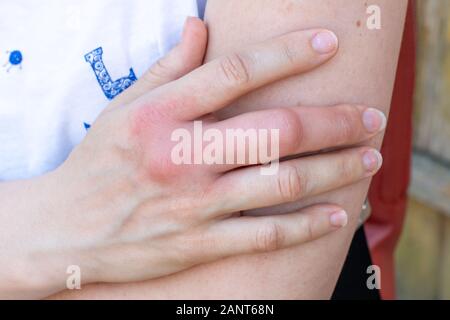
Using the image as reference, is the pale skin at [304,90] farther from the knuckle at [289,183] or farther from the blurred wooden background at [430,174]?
the blurred wooden background at [430,174]

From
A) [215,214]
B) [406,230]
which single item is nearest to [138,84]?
[215,214]

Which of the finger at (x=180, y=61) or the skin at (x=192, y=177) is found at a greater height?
the finger at (x=180, y=61)

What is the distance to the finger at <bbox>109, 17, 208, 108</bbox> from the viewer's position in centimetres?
84

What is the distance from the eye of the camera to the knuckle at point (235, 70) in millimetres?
774

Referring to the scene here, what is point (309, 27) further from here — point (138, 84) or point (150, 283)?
point (150, 283)

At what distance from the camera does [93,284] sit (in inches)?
36.7

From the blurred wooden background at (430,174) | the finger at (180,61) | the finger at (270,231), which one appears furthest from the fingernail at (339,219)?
the blurred wooden background at (430,174)

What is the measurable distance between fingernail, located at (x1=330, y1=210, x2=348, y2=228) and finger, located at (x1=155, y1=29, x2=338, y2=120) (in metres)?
0.19

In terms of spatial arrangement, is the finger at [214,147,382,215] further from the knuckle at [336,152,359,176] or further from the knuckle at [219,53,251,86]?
the knuckle at [219,53,251,86]

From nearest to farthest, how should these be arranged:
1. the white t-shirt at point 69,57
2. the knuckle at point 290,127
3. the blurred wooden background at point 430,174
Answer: the knuckle at point 290,127 → the white t-shirt at point 69,57 → the blurred wooden background at point 430,174

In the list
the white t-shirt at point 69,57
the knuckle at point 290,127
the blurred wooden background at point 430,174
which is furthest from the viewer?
the blurred wooden background at point 430,174

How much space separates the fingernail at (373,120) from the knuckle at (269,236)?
174 mm
